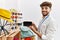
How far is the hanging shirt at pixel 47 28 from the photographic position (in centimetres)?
162

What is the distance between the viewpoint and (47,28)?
1.65 meters

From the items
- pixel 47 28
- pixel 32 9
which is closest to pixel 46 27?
pixel 47 28

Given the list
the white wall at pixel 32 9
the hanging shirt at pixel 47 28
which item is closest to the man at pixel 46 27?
the hanging shirt at pixel 47 28

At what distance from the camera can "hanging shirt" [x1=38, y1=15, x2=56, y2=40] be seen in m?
1.62

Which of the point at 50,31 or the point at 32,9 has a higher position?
the point at 32,9

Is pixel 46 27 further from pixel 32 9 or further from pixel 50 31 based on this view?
pixel 32 9

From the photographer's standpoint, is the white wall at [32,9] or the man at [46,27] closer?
the man at [46,27]

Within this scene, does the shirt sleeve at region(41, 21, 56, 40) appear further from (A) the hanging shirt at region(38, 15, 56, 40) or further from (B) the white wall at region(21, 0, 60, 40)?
(B) the white wall at region(21, 0, 60, 40)

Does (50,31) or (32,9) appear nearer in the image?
(50,31)

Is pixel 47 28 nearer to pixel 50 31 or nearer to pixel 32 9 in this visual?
pixel 50 31

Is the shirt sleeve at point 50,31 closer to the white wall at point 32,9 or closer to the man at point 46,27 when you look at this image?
the man at point 46,27

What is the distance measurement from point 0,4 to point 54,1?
3.93 ft

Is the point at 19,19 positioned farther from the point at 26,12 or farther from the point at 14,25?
the point at 26,12

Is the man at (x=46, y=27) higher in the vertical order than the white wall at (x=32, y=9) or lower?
lower
